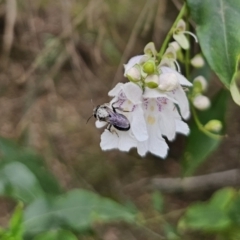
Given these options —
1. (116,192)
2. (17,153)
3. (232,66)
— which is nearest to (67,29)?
(17,153)

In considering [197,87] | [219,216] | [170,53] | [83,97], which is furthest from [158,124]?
[83,97]

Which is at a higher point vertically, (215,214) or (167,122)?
(167,122)

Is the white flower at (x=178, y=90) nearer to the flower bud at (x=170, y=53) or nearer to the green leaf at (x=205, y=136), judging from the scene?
the flower bud at (x=170, y=53)

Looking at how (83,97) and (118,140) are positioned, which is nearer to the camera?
(118,140)

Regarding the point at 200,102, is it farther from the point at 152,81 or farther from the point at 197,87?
the point at 152,81

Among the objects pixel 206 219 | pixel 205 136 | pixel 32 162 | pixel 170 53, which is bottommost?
pixel 206 219

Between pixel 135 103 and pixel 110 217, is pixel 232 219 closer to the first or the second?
pixel 110 217

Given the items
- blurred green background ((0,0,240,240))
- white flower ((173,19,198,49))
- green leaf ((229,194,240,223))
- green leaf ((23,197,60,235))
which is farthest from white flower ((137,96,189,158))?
blurred green background ((0,0,240,240))
